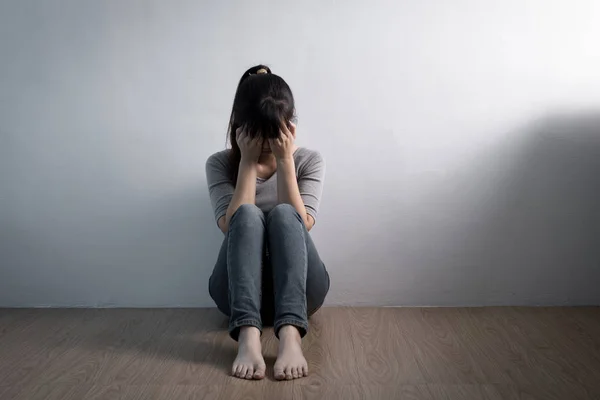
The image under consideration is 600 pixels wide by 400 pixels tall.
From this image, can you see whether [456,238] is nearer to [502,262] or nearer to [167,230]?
[502,262]

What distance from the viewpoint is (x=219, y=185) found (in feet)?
6.89

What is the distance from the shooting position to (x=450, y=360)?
1.77 meters

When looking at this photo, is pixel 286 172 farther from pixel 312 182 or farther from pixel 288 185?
pixel 312 182

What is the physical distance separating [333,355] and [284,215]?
394 millimetres

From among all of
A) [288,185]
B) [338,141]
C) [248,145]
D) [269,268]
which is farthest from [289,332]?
[338,141]

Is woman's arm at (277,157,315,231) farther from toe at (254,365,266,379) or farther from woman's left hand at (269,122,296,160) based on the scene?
toe at (254,365,266,379)

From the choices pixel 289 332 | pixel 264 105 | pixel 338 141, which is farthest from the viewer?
pixel 338 141

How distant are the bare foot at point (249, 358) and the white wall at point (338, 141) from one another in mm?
689

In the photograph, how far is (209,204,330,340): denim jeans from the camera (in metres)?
1.77

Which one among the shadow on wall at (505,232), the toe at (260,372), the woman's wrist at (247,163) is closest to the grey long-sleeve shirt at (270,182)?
the woman's wrist at (247,163)

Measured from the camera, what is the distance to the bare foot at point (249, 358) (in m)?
1.64

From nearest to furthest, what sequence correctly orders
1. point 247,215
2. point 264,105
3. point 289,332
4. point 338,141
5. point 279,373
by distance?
point 279,373, point 289,332, point 247,215, point 264,105, point 338,141

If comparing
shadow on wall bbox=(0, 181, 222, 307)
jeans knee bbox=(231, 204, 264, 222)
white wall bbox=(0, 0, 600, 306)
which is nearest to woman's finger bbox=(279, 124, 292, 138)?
jeans knee bbox=(231, 204, 264, 222)

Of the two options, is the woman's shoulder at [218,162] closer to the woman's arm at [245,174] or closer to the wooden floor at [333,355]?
the woman's arm at [245,174]
